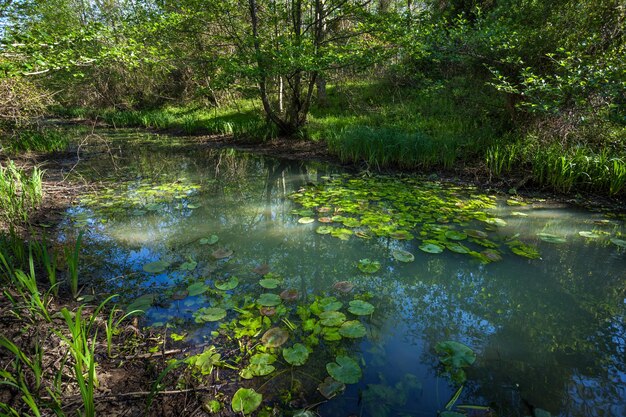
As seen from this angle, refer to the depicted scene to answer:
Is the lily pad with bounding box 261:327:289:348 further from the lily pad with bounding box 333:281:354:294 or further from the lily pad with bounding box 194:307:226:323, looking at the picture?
the lily pad with bounding box 333:281:354:294

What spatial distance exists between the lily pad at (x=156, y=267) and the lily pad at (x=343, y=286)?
153cm

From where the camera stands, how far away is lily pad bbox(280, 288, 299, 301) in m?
2.48

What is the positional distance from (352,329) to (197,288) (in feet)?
4.16

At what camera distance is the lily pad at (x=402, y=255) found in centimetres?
298

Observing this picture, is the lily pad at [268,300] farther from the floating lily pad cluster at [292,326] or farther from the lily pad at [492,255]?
the lily pad at [492,255]

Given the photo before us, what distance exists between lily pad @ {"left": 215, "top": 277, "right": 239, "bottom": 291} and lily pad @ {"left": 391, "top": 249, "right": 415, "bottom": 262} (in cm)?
146

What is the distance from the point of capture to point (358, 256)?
3143mm

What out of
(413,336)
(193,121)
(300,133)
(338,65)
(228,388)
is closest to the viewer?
(228,388)

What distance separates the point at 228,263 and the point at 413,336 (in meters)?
1.72

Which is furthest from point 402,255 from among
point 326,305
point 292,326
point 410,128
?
point 410,128

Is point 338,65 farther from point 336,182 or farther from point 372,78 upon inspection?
point 372,78

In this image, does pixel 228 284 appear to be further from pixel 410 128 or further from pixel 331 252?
pixel 410 128

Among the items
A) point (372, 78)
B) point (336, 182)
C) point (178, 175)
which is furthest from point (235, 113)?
point (336, 182)

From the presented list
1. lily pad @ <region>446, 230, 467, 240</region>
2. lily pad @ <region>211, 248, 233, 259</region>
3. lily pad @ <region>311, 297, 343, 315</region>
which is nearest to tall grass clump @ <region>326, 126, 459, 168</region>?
lily pad @ <region>446, 230, 467, 240</region>
